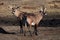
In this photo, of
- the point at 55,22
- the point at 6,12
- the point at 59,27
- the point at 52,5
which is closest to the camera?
the point at 59,27

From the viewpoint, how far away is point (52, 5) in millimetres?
22750

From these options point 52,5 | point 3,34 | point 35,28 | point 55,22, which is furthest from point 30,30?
point 52,5

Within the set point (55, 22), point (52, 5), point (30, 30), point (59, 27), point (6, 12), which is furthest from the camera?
point (52, 5)

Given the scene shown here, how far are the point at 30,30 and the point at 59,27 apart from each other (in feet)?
7.18

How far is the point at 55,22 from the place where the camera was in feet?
57.5

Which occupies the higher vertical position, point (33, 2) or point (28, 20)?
point (28, 20)

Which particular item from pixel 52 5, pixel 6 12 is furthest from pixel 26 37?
pixel 52 5

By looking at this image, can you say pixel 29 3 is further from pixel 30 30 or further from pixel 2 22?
pixel 30 30

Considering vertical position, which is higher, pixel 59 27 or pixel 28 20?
pixel 28 20

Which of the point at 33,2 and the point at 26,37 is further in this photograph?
the point at 33,2

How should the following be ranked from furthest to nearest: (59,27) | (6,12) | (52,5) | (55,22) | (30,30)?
(52,5)
(6,12)
(55,22)
(59,27)
(30,30)

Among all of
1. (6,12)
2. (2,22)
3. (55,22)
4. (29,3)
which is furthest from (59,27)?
(29,3)

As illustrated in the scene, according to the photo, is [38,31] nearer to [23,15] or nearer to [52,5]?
[23,15]

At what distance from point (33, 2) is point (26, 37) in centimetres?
996
